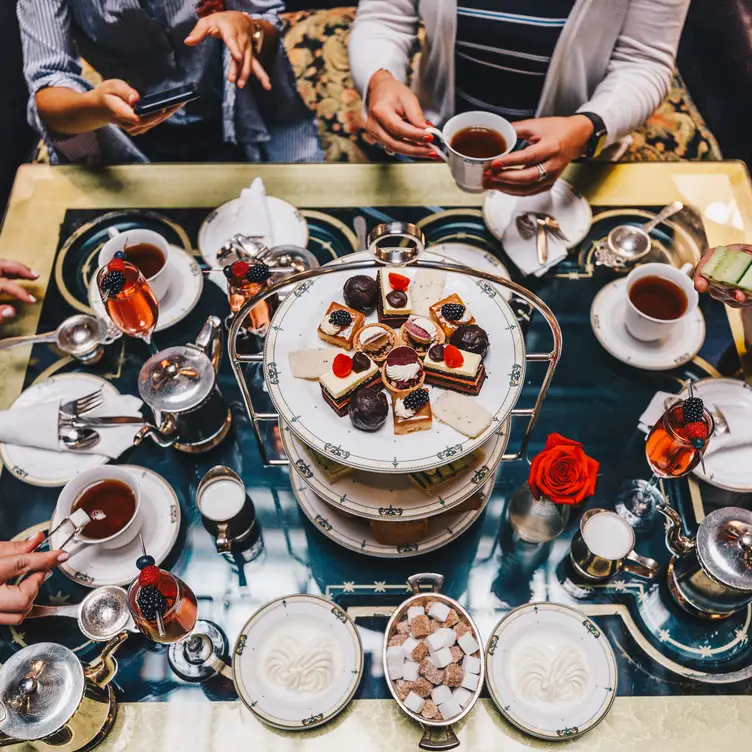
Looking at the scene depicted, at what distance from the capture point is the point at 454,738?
122cm

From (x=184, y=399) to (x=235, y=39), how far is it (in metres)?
1.15

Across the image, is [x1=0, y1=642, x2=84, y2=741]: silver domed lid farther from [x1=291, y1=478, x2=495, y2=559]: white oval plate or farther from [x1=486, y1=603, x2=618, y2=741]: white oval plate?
[x1=486, y1=603, x2=618, y2=741]: white oval plate

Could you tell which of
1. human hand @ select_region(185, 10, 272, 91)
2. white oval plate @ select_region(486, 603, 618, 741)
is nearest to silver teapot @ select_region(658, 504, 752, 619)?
white oval plate @ select_region(486, 603, 618, 741)

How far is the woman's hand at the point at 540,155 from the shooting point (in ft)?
5.51

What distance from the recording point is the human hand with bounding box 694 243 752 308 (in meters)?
1.51

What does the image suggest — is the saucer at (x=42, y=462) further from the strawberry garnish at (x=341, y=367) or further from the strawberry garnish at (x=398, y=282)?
the strawberry garnish at (x=398, y=282)

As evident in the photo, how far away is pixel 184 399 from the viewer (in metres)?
1.54

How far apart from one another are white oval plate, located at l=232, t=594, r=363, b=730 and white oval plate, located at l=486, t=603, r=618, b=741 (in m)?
0.29

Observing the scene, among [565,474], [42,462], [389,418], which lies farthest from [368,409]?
[42,462]

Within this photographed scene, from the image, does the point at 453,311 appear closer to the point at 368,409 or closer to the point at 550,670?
the point at 368,409

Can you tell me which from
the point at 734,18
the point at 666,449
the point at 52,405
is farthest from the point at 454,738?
the point at 734,18

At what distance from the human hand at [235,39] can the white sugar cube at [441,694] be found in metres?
1.64

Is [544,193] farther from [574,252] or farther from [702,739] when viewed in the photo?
[702,739]

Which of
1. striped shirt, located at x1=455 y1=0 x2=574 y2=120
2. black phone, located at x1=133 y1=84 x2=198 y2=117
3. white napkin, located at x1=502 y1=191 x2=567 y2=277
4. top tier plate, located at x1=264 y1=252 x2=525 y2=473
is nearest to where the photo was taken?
top tier plate, located at x1=264 y1=252 x2=525 y2=473
